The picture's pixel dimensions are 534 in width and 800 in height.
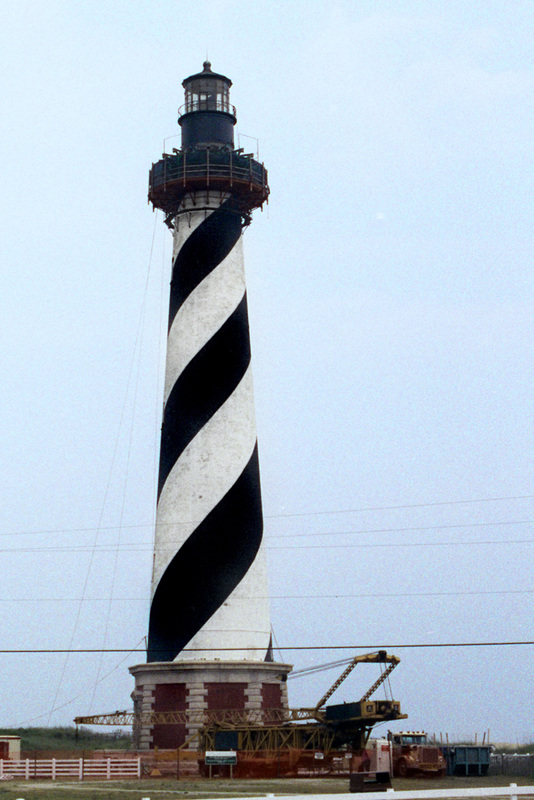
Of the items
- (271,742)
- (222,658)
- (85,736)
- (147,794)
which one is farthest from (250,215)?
(85,736)

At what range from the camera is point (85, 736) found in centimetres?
6938

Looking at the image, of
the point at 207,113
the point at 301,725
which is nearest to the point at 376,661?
the point at 301,725

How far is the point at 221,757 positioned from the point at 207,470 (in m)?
11.1

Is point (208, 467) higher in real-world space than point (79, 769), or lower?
higher

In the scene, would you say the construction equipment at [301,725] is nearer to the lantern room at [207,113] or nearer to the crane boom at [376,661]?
the crane boom at [376,661]

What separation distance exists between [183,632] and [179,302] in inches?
525

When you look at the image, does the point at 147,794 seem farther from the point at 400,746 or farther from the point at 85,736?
the point at 85,736

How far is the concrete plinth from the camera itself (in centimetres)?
4297

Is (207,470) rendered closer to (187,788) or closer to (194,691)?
(194,691)

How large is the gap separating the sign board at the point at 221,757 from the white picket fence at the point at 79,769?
2907 millimetres

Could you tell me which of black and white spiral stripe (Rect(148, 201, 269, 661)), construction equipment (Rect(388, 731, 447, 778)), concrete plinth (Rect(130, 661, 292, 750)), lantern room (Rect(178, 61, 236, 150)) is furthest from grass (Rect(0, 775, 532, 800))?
lantern room (Rect(178, 61, 236, 150))

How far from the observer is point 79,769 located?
40812mm

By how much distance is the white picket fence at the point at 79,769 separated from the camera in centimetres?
4072

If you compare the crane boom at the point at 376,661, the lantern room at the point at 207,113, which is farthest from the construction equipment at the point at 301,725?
the lantern room at the point at 207,113
